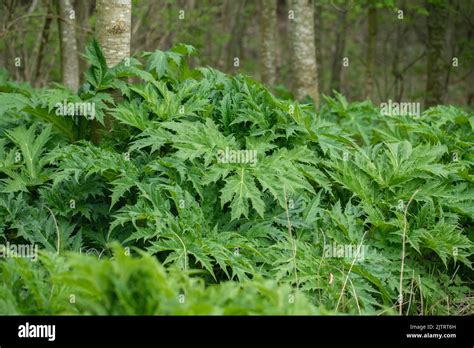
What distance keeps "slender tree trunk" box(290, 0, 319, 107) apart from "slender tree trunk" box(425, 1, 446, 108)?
3790 mm

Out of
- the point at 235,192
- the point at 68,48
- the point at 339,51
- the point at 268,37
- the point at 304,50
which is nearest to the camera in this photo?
the point at 235,192

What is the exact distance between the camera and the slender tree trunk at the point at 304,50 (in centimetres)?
938

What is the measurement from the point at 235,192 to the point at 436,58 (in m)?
8.58

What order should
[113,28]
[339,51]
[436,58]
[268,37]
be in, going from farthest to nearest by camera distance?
[339,51], [436,58], [268,37], [113,28]

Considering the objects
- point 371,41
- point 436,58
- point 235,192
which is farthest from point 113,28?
point 436,58

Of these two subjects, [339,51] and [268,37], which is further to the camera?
[339,51]

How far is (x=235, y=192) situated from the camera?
5.18 meters

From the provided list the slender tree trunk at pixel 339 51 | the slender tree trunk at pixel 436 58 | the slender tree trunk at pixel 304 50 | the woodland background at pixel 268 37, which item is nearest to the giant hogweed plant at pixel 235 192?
the woodland background at pixel 268 37

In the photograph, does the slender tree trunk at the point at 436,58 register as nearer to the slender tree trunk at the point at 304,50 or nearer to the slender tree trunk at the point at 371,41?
the slender tree trunk at the point at 371,41

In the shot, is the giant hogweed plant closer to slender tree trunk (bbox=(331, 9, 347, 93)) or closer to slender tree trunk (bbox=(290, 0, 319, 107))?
slender tree trunk (bbox=(290, 0, 319, 107))

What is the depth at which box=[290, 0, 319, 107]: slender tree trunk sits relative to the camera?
938 centimetres

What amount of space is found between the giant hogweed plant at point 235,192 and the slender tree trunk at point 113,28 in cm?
27

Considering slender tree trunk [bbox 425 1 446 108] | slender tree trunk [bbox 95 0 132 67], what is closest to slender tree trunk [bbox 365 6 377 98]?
slender tree trunk [bbox 425 1 446 108]

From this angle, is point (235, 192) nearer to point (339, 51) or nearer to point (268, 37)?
point (268, 37)
